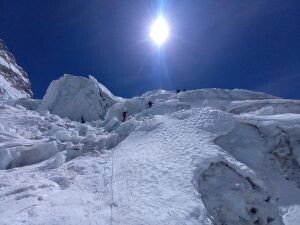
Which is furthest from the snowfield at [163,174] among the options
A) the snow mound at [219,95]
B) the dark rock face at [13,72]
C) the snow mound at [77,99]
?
the dark rock face at [13,72]

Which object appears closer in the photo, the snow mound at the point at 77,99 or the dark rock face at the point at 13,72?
the snow mound at the point at 77,99

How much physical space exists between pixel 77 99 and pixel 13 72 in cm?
5514

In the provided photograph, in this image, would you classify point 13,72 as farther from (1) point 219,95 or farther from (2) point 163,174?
(2) point 163,174

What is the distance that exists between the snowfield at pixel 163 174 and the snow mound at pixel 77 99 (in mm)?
17169

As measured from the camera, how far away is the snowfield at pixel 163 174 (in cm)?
945

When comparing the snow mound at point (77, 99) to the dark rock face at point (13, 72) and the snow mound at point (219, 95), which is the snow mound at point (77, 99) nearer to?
the snow mound at point (219, 95)

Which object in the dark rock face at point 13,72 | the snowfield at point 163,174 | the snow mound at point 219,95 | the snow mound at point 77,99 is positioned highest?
the dark rock face at point 13,72

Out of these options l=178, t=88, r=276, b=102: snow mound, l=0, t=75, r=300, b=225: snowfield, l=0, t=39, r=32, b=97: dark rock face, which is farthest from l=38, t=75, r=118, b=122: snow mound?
l=0, t=39, r=32, b=97: dark rock face

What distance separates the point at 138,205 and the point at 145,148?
4084 millimetres

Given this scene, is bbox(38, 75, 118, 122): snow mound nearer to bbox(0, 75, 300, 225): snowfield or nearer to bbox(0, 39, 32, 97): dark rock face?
bbox(0, 75, 300, 225): snowfield

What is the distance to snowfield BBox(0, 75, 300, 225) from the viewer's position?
372 inches

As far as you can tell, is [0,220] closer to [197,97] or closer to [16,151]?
[16,151]

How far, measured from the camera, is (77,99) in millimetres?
36375

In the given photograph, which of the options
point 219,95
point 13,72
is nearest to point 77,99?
point 219,95
